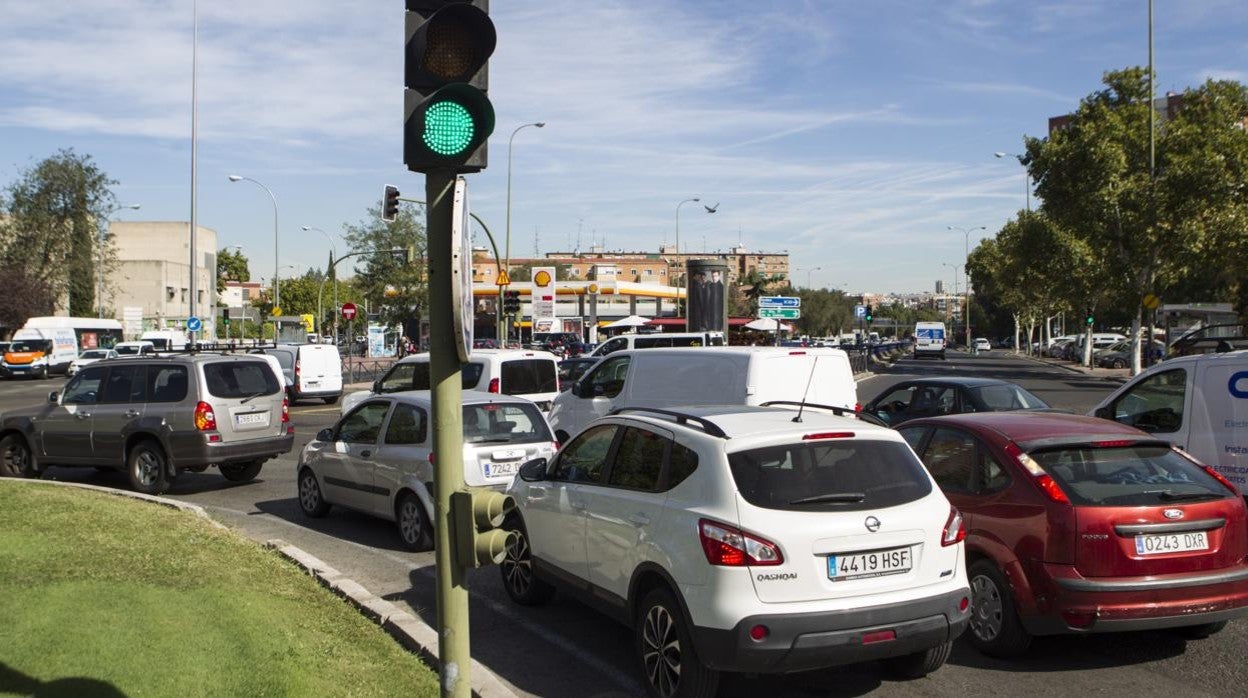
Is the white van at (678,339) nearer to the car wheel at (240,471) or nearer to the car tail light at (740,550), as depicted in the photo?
the car wheel at (240,471)

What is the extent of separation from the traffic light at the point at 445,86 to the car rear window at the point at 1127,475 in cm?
424

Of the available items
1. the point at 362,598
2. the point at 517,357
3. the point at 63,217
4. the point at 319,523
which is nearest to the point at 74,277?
the point at 63,217

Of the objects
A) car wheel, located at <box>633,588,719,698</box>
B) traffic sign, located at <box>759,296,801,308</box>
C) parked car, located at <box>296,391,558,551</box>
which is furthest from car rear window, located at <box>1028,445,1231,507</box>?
traffic sign, located at <box>759,296,801,308</box>

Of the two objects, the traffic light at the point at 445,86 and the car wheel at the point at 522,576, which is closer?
the traffic light at the point at 445,86

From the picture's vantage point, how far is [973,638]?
6523 millimetres

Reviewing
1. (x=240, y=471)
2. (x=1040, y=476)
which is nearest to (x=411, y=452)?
(x=1040, y=476)

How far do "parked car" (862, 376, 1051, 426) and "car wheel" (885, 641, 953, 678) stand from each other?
7.41 meters

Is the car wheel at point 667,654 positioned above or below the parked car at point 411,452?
below

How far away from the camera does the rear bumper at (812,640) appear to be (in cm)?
502

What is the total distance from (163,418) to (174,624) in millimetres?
A: 7708

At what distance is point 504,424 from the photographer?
1000cm

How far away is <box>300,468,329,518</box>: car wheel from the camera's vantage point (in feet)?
37.2

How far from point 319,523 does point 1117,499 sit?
8.27 m

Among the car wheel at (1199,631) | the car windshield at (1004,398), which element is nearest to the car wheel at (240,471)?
the car windshield at (1004,398)
